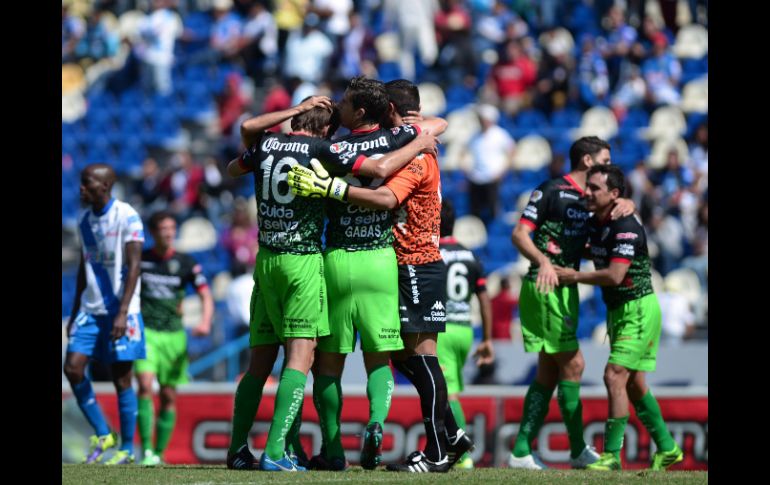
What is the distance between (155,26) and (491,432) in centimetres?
1222

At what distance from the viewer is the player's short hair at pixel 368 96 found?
24.7ft

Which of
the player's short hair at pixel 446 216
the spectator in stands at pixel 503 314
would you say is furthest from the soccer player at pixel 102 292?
the spectator in stands at pixel 503 314

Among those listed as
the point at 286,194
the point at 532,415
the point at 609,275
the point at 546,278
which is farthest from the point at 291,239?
the point at 532,415

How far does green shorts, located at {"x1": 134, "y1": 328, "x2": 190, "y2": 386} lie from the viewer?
473 inches

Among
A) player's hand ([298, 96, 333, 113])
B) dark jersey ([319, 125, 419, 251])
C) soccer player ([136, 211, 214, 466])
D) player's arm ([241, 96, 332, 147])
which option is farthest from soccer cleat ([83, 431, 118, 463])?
player's hand ([298, 96, 333, 113])

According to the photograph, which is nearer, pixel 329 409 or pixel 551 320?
pixel 329 409

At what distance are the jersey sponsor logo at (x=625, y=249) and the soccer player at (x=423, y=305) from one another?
189 cm

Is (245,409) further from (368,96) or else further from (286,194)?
(368,96)

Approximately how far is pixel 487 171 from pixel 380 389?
38.0ft

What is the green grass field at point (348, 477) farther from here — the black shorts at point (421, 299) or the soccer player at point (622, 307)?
the soccer player at point (622, 307)

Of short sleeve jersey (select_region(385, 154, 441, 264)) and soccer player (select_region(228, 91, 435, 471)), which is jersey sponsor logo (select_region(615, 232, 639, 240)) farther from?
soccer player (select_region(228, 91, 435, 471))

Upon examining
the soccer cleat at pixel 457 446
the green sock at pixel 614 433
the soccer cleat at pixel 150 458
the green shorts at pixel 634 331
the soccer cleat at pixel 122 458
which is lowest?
the soccer cleat at pixel 150 458

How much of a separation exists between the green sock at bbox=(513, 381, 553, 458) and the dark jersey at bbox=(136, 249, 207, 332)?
163 inches

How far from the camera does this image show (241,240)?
17.9 metres
